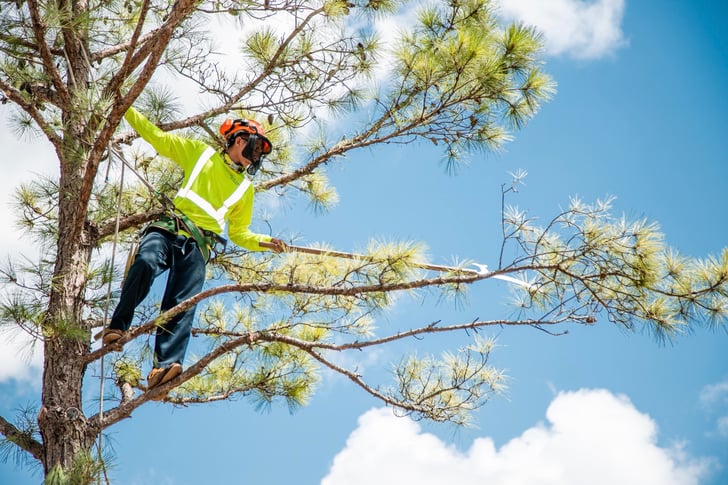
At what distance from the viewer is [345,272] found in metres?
2.59

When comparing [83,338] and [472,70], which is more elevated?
[472,70]

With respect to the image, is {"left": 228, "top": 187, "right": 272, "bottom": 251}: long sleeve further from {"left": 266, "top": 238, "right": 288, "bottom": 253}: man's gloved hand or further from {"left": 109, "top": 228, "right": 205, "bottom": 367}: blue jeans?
{"left": 109, "top": 228, "right": 205, "bottom": 367}: blue jeans

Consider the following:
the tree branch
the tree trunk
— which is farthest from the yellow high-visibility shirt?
the tree branch

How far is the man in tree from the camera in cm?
257

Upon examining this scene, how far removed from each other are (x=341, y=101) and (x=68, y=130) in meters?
1.33

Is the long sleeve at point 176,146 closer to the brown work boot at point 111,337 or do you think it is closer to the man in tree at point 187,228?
the man in tree at point 187,228

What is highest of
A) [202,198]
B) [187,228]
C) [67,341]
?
[202,198]

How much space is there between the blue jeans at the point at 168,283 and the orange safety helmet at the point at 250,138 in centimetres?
42

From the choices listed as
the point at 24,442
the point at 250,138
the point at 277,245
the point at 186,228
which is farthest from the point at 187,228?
the point at 24,442

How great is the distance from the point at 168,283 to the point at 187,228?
0.68ft

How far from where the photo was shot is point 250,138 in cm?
295

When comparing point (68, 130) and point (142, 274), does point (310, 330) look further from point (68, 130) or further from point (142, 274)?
point (68, 130)

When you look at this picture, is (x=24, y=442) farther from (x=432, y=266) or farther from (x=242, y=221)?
(x=432, y=266)

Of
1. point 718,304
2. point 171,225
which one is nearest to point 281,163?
point 171,225
